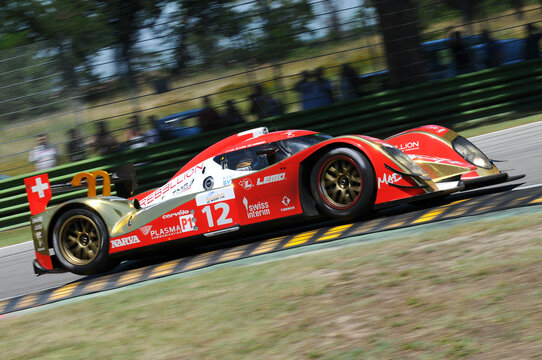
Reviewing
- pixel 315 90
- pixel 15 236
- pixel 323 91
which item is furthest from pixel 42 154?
pixel 323 91

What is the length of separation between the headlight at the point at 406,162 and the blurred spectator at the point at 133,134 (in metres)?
7.42

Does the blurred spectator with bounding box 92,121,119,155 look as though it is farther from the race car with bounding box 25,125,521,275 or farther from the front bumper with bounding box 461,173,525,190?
the front bumper with bounding box 461,173,525,190

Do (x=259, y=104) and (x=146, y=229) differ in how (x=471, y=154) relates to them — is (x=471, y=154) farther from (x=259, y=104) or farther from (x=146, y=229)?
(x=259, y=104)

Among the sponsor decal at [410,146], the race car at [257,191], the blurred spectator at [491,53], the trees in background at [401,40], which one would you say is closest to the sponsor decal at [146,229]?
the race car at [257,191]

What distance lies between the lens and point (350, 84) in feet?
42.2

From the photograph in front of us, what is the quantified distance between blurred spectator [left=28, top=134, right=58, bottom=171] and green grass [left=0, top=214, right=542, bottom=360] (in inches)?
278

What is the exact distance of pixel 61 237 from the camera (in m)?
7.03

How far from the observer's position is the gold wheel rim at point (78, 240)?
22.9ft

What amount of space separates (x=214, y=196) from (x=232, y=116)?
20.6ft

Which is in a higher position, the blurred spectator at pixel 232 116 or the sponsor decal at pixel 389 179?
the blurred spectator at pixel 232 116

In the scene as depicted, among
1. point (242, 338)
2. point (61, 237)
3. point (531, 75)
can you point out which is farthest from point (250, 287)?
point (531, 75)

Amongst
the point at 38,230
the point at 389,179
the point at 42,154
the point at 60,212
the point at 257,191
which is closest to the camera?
the point at 389,179

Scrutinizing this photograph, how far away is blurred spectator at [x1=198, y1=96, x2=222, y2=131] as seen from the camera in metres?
12.7

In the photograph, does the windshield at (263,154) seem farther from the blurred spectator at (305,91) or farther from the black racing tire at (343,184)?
the blurred spectator at (305,91)
